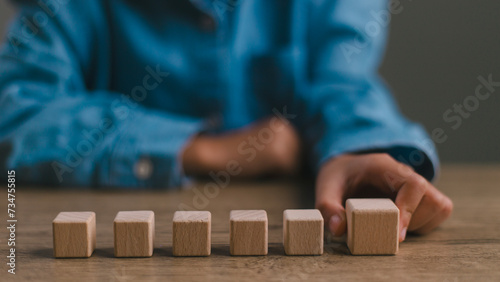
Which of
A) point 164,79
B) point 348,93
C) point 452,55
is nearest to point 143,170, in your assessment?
point 164,79

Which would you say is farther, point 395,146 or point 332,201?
point 395,146

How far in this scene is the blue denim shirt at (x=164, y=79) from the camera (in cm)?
92

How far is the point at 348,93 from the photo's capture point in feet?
3.32

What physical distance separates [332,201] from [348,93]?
392mm

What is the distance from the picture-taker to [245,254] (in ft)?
1.93

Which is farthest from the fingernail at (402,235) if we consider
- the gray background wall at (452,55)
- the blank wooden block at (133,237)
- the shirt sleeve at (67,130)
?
the gray background wall at (452,55)

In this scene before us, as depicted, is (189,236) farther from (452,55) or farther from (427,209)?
(452,55)

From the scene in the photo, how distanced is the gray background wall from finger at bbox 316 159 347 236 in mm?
1027

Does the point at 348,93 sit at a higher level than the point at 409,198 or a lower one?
higher

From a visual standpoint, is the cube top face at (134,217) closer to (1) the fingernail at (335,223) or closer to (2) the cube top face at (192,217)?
(2) the cube top face at (192,217)

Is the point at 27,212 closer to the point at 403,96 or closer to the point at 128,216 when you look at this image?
the point at 128,216

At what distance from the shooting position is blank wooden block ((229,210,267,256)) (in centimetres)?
58

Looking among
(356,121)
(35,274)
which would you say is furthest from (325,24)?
(35,274)

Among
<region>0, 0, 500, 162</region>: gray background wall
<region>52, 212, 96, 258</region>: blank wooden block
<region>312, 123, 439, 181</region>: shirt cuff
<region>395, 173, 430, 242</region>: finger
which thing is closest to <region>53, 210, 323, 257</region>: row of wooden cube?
<region>52, 212, 96, 258</region>: blank wooden block
